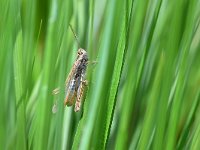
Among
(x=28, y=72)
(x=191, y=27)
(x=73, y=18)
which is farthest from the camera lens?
(x=73, y=18)

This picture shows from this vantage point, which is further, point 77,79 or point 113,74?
point 77,79

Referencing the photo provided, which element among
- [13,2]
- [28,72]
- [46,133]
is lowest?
[46,133]

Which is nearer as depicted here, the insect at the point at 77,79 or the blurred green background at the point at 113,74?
the blurred green background at the point at 113,74

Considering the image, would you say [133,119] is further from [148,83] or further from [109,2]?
[109,2]

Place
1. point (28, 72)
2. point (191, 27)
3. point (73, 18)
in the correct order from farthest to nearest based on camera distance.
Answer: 1. point (73, 18)
2. point (28, 72)
3. point (191, 27)

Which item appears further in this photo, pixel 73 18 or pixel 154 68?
pixel 73 18

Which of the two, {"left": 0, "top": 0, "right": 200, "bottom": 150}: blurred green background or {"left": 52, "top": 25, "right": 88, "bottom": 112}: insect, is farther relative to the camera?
{"left": 52, "top": 25, "right": 88, "bottom": 112}: insect

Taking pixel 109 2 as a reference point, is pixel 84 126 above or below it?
below

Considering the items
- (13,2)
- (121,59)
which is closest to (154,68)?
(121,59)
